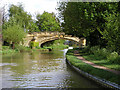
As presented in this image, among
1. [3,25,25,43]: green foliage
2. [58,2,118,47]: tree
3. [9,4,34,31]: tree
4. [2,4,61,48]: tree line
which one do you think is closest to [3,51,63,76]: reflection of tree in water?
[58,2,118,47]: tree

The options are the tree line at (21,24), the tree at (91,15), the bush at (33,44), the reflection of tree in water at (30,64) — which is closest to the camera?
the reflection of tree in water at (30,64)

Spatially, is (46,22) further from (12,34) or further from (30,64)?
(30,64)

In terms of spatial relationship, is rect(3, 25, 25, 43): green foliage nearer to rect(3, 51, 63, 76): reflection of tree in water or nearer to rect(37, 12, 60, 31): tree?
rect(3, 51, 63, 76): reflection of tree in water

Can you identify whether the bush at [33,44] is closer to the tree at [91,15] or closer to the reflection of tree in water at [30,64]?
the reflection of tree in water at [30,64]

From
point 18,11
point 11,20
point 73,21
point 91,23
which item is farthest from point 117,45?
point 18,11

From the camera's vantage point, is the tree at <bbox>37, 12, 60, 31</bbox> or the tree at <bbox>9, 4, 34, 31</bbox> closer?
the tree at <bbox>9, 4, 34, 31</bbox>

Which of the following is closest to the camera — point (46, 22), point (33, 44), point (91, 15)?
point (91, 15)

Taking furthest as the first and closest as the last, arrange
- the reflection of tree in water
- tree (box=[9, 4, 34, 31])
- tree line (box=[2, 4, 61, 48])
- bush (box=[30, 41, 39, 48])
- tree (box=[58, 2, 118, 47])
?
tree (box=[9, 4, 34, 31]) → bush (box=[30, 41, 39, 48]) → tree line (box=[2, 4, 61, 48]) → tree (box=[58, 2, 118, 47]) → the reflection of tree in water

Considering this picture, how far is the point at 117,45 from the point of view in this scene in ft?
43.1

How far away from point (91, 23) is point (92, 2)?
8.27ft

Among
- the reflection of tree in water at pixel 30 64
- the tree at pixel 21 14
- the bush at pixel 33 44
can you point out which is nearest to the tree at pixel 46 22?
the tree at pixel 21 14

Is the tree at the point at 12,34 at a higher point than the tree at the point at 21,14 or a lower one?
lower

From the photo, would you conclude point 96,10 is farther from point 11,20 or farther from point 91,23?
point 11,20

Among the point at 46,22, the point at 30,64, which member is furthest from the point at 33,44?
the point at 30,64
